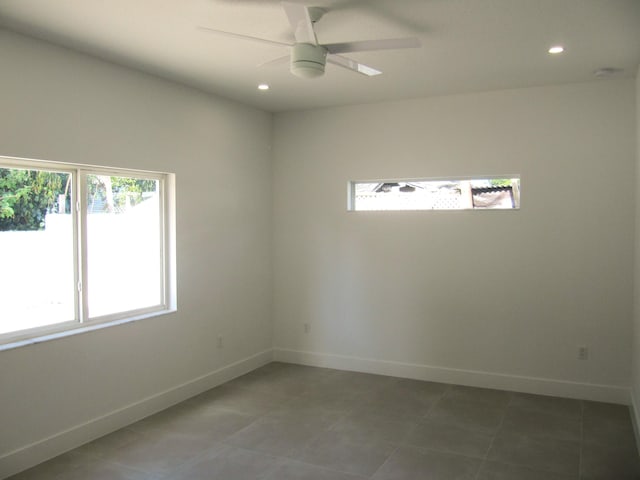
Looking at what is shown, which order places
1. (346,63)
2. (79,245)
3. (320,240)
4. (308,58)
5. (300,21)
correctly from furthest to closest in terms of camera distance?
(320,240) < (79,245) < (346,63) < (308,58) < (300,21)

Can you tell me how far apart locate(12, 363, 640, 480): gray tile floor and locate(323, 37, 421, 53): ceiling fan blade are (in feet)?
8.08

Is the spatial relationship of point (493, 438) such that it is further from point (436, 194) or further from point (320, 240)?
point (320, 240)

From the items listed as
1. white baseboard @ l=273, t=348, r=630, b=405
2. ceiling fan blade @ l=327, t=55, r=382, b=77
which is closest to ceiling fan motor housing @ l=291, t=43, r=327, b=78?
ceiling fan blade @ l=327, t=55, r=382, b=77

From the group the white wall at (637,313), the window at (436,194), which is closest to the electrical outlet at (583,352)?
the white wall at (637,313)

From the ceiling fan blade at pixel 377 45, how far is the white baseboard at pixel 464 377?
10.6ft

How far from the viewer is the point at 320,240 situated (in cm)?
545

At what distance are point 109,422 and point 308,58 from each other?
9.45ft

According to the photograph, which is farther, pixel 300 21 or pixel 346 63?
pixel 346 63

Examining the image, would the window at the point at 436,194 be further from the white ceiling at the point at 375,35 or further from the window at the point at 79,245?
the window at the point at 79,245

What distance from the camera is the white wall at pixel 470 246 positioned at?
4328mm

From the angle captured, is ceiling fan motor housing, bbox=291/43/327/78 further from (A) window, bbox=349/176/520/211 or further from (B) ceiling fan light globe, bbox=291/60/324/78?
(A) window, bbox=349/176/520/211

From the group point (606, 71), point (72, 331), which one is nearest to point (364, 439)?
point (72, 331)

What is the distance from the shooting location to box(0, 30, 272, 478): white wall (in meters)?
3.22

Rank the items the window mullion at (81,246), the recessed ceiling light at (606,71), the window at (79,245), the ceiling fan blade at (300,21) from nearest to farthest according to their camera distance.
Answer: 1. the ceiling fan blade at (300,21)
2. the window at (79,245)
3. the window mullion at (81,246)
4. the recessed ceiling light at (606,71)
